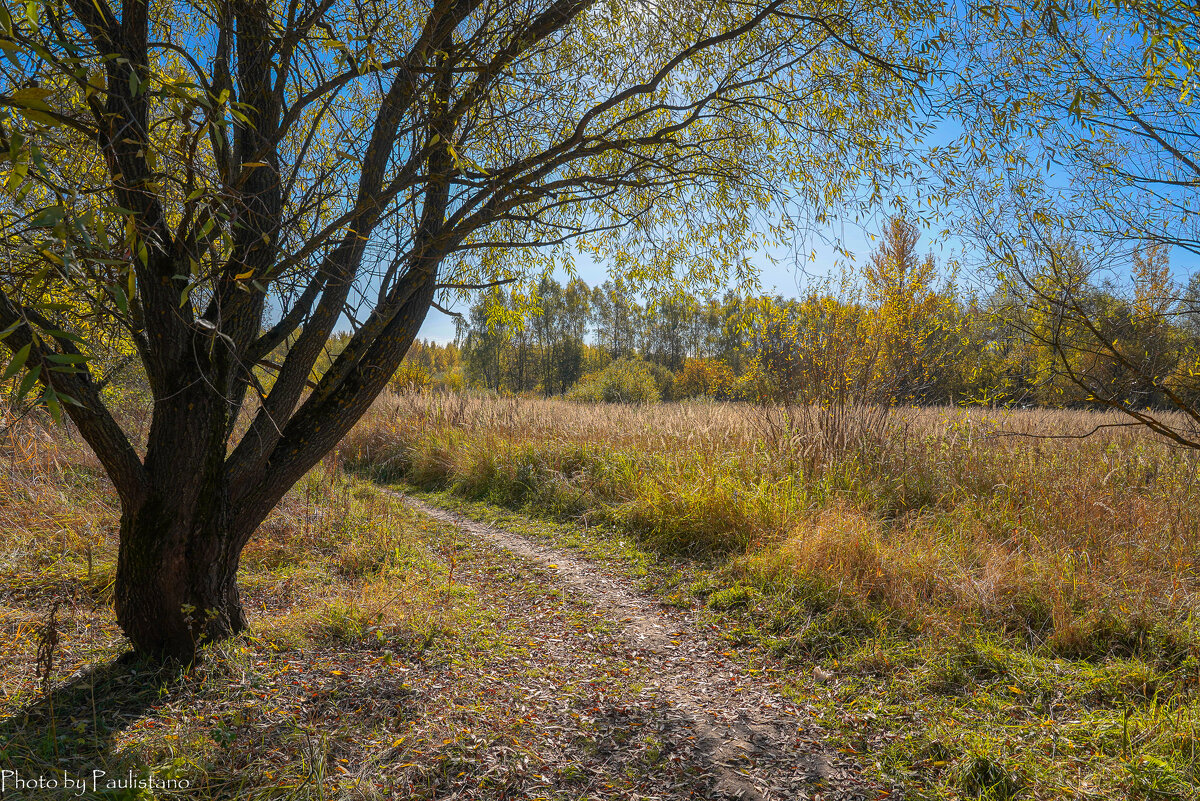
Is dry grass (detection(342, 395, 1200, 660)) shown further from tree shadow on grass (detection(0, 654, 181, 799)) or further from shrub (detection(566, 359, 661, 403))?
shrub (detection(566, 359, 661, 403))

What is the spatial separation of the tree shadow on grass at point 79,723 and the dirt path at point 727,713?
7.37ft

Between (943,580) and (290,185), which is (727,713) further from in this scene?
(290,185)

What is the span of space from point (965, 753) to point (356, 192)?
A: 415cm

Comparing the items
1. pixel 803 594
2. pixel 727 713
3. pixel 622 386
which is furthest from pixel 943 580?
pixel 622 386

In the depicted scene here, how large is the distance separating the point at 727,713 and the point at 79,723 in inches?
124

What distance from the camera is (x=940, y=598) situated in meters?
3.97

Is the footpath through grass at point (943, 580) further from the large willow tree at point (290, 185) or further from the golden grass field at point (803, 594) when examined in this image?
the large willow tree at point (290, 185)

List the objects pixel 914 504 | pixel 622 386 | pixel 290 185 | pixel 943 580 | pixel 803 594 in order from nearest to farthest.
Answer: pixel 290 185, pixel 943 580, pixel 803 594, pixel 914 504, pixel 622 386

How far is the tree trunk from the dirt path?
83.2 inches

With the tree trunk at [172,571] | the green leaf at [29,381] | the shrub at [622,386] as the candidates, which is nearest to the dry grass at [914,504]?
the tree trunk at [172,571]

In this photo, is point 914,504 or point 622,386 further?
point 622,386

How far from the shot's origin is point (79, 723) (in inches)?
102

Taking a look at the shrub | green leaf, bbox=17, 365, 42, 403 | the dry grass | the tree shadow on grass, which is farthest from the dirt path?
the shrub

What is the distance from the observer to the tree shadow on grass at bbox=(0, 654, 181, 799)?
226cm
